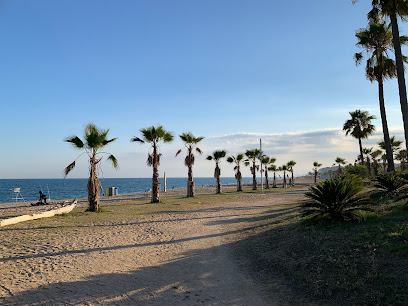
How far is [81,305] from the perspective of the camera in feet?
16.3

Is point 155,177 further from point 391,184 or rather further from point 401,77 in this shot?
point 401,77

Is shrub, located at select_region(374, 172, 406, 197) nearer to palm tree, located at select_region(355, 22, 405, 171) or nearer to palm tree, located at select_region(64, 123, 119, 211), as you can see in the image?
palm tree, located at select_region(355, 22, 405, 171)

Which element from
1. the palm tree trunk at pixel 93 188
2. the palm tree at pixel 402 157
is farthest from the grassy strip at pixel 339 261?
the palm tree at pixel 402 157

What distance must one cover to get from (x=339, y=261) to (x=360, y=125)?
123 ft

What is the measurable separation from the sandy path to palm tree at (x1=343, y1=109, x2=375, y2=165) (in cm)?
3282

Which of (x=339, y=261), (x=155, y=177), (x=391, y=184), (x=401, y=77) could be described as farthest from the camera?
(x=155, y=177)

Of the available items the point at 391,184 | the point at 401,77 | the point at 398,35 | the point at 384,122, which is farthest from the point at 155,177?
the point at 398,35

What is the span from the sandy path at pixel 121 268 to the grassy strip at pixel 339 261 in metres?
0.79

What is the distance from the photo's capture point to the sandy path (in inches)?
210

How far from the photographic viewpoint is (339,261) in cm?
579

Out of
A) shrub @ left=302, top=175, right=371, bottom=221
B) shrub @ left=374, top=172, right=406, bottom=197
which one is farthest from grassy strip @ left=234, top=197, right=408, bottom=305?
shrub @ left=374, top=172, right=406, bottom=197

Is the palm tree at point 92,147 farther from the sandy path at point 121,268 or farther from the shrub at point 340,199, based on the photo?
the shrub at point 340,199

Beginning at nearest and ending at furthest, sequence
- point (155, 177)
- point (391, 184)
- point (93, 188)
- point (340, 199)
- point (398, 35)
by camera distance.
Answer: point (340, 199) → point (391, 184) → point (398, 35) → point (93, 188) → point (155, 177)

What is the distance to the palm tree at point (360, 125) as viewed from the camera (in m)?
36.7
